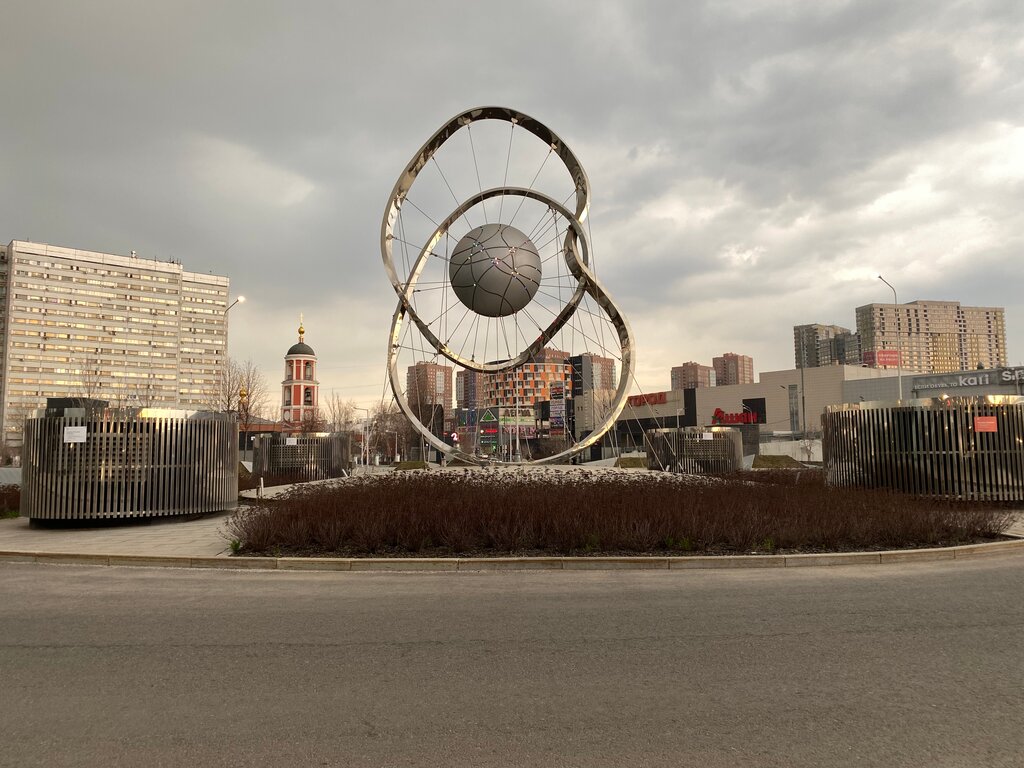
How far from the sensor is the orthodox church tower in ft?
297

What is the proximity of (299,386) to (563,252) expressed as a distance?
243ft

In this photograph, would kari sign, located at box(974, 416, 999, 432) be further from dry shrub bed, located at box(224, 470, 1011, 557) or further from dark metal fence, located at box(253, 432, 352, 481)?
dark metal fence, located at box(253, 432, 352, 481)

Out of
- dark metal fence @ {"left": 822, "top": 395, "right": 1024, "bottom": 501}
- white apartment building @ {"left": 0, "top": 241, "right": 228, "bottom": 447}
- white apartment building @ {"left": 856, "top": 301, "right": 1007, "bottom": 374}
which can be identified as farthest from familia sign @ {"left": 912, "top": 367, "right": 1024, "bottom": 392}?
white apartment building @ {"left": 0, "top": 241, "right": 228, "bottom": 447}

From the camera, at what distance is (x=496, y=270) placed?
20859 mm

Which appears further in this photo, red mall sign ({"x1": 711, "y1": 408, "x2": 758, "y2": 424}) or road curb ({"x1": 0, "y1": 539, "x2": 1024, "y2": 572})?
Answer: red mall sign ({"x1": 711, "y1": 408, "x2": 758, "y2": 424})

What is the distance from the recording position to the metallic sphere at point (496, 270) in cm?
2091

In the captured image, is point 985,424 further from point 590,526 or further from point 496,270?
point 496,270

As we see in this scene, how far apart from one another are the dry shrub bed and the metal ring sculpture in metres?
8.74

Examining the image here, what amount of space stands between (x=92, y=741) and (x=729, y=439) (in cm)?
3200

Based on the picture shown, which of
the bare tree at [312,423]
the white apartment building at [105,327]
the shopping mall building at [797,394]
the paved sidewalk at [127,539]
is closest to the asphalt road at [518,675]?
the paved sidewalk at [127,539]

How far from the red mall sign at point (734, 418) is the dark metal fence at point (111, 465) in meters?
83.0

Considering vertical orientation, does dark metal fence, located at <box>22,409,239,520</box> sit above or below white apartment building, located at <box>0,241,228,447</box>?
below

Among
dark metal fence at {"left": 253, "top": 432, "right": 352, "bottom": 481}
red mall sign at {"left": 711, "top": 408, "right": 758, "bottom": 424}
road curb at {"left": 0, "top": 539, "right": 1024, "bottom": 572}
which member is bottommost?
road curb at {"left": 0, "top": 539, "right": 1024, "bottom": 572}

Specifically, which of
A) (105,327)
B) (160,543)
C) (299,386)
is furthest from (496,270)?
(105,327)
